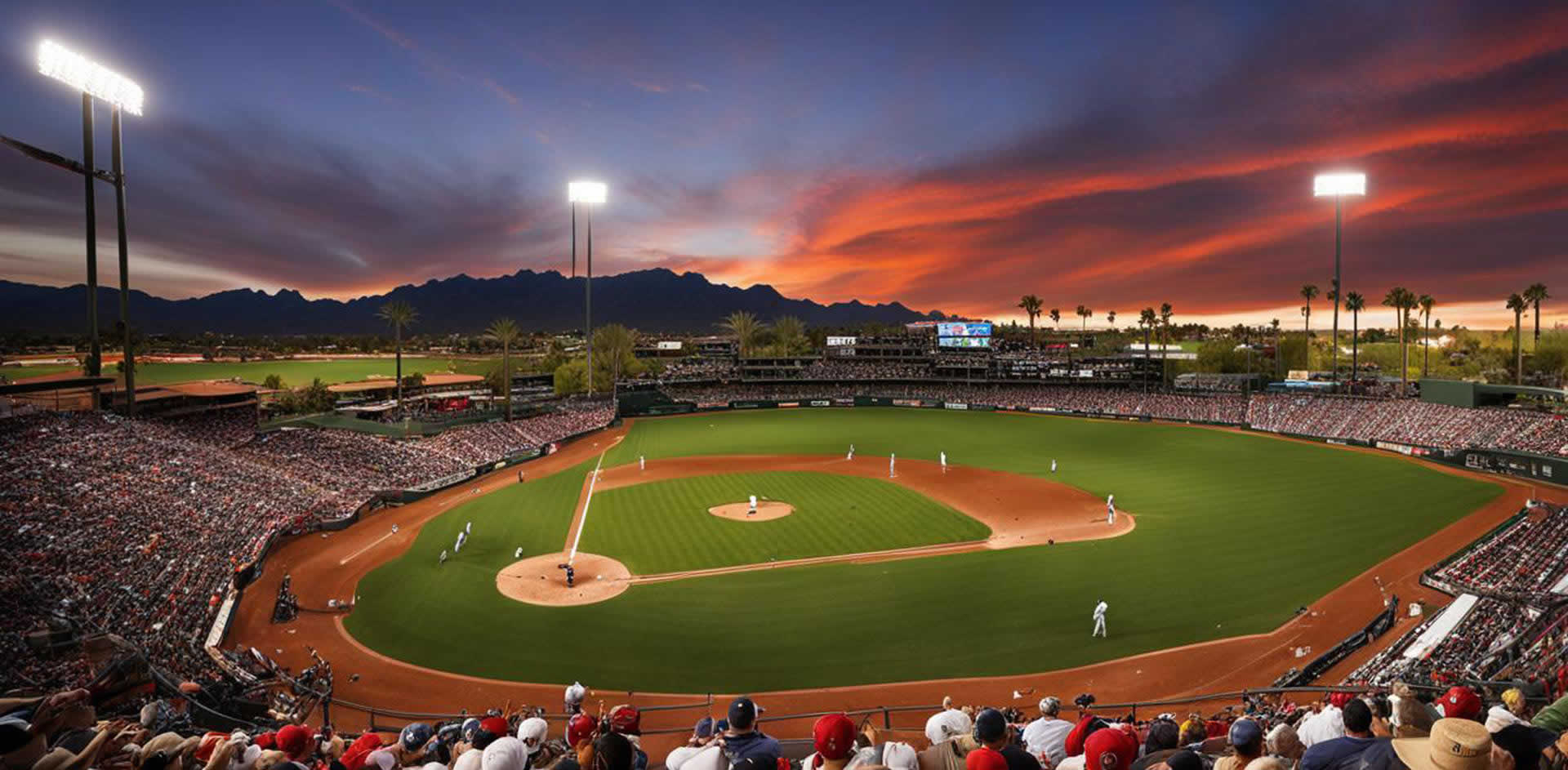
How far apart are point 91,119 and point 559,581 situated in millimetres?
28623

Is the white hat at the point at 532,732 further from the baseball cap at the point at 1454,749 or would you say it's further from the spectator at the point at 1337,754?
the baseball cap at the point at 1454,749

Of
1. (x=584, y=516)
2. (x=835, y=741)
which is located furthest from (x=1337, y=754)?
(x=584, y=516)

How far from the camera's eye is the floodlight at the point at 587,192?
189 feet

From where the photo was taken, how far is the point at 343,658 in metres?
18.3

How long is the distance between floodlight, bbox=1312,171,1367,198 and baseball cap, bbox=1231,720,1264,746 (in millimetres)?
61202

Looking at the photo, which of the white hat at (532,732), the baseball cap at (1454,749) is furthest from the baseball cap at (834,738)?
the white hat at (532,732)

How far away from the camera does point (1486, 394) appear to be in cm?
4381

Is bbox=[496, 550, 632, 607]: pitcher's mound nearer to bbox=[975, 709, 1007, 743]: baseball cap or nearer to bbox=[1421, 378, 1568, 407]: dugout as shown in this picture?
bbox=[975, 709, 1007, 743]: baseball cap

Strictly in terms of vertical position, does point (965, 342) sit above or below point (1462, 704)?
above

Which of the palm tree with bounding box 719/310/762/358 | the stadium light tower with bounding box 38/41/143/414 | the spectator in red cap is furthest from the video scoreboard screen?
the spectator in red cap

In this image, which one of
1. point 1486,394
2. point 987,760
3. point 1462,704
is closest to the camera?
point 987,760

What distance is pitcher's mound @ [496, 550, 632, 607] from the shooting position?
22.0 metres

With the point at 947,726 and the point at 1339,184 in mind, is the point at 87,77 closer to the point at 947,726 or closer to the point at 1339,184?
the point at 947,726

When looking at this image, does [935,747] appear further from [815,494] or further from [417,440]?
[417,440]
